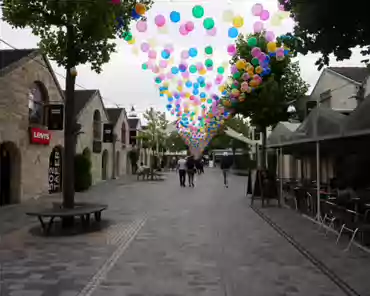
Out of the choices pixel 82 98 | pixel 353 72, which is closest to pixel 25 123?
pixel 82 98

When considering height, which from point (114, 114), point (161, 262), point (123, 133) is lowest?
point (161, 262)

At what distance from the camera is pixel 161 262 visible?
6.34 meters

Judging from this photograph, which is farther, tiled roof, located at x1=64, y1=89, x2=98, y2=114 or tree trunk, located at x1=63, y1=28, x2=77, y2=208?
tiled roof, located at x1=64, y1=89, x2=98, y2=114

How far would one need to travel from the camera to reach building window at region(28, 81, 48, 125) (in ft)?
52.5

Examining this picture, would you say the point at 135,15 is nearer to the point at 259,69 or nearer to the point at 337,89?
the point at 259,69

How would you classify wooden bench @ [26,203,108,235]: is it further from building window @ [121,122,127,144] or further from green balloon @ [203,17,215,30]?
building window @ [121,122,127,144]

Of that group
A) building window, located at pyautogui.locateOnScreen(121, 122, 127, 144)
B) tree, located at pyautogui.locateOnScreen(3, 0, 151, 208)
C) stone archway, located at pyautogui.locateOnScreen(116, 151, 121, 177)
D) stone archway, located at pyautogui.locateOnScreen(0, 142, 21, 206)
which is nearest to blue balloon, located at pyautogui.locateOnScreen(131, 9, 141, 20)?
tree, located at pyautogui.locateOnScreen(3, 0, 151, 208)

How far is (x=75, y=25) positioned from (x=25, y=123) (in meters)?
7.65

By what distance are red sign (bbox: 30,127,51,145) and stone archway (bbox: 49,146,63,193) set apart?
2040 millimetres

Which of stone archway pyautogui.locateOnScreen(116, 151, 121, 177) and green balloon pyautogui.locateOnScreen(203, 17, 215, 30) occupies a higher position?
green balloon pyautogui.locateOnScreen(203, 17, 215, 30)

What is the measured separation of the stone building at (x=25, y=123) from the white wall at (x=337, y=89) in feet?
41.1

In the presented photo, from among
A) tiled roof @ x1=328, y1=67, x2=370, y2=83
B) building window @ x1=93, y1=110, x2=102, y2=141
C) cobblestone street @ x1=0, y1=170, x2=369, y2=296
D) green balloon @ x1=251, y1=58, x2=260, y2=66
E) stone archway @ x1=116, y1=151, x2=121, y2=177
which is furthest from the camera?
stone archway @ x1=116, y1=151, x2=121, y2=177

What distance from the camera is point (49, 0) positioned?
755 cm

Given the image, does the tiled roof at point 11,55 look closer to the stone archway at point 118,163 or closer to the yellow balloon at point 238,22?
the yellow balloon at point 238,22
